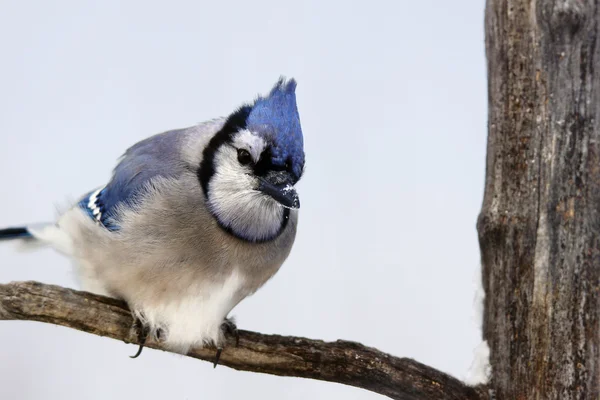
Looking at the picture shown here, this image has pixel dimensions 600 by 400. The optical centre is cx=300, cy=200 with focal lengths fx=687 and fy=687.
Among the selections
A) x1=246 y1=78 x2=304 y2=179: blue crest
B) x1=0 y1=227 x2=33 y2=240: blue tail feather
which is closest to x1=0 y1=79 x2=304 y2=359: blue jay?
x1=246 y1=78 x2=304 y2=179: blue crest

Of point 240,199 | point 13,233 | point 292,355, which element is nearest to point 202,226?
point 240,199

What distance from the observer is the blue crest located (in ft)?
4.37

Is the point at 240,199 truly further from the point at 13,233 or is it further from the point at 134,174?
the point at 13,233

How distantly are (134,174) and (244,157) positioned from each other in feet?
1.07

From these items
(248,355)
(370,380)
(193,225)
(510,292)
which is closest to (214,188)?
(193,225)

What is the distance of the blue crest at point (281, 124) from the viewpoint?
133 centimetres

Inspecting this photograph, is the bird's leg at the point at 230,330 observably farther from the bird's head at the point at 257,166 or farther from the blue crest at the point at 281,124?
the blue crest at the point at 281,124

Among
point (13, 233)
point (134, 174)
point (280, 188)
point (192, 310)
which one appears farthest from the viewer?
point (13, 233)

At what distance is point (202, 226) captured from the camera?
1446 mm

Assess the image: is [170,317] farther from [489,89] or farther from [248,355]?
[489,89]

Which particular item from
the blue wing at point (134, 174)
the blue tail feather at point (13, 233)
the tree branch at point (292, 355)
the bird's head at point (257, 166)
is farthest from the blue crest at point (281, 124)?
the blue tail feather at point (13, 233)

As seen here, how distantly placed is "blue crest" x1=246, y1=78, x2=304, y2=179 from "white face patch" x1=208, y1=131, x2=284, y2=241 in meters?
0.03

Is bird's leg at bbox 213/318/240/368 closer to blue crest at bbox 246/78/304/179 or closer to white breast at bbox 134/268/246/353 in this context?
white breast at bbox 134/268/246/353

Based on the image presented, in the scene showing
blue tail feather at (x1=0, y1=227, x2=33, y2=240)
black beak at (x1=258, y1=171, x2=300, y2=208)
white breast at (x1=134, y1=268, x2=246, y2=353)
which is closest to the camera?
black beak at (x1=258, y1=171, x2=300, y2=208)
